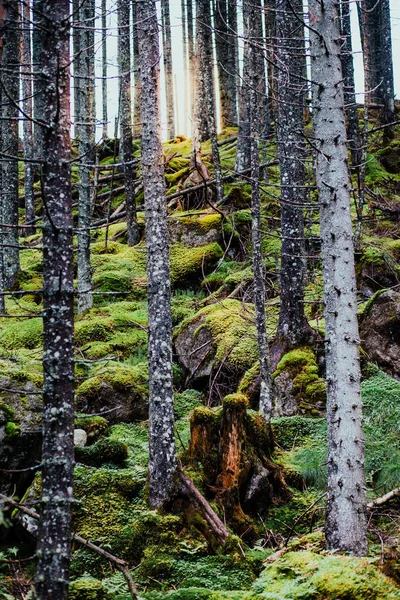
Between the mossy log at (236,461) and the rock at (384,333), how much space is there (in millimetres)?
3380

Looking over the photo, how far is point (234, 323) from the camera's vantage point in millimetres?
12602

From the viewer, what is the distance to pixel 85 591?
511 centimetres

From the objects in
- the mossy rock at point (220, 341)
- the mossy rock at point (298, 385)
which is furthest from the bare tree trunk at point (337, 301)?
the mossy rock at point (220, 341)

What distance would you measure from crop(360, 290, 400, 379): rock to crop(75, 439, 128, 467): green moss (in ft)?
15.7

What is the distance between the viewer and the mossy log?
7.82 meters

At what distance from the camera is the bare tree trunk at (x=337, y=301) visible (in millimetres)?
5703

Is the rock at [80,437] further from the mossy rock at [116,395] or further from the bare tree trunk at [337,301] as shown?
the bare tree trunk at [337,301]

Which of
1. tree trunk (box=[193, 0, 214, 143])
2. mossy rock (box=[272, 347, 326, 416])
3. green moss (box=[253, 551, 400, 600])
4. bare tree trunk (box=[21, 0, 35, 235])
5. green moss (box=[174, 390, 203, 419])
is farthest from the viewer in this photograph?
bare tree trunk (box=[21, 0, 35, 235])

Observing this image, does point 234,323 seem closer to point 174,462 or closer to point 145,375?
point 145,375

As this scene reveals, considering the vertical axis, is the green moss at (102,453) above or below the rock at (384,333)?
below

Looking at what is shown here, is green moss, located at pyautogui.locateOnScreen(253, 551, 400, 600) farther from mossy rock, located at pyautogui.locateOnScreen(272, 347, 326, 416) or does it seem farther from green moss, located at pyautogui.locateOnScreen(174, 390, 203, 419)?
green moss, located at pyautogui.locateOnScreen(174, 390, 203, 419)

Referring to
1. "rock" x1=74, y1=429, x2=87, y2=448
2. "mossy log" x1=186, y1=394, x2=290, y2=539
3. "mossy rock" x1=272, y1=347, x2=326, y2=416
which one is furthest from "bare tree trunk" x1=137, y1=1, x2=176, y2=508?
"mossy rock" x1=272, y1=347, x2=326, y2=416

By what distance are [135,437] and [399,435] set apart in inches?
174

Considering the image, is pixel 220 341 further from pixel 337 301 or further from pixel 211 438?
pixel 337 301
